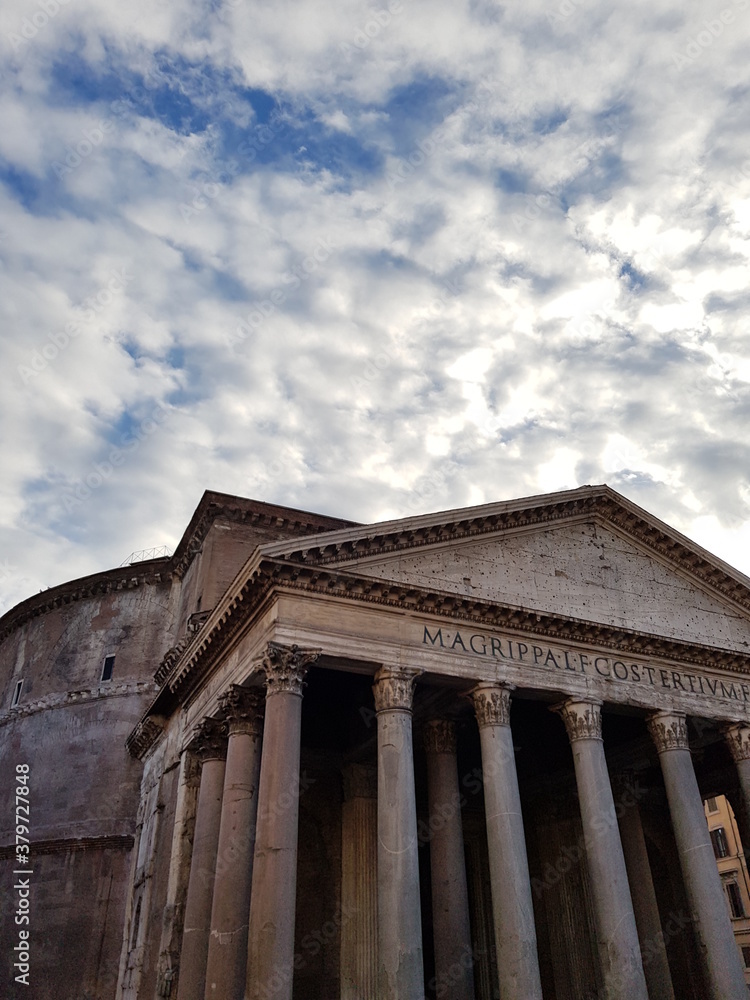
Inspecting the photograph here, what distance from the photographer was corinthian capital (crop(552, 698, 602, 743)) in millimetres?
12797

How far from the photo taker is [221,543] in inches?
690

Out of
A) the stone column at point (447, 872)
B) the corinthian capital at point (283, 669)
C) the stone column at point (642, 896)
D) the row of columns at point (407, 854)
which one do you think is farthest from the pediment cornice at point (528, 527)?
the stone column at point (642, 896)

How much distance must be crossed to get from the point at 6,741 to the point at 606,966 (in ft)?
55.2

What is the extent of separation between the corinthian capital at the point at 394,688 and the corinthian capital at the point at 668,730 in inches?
201

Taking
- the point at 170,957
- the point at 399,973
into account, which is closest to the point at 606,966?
the point at 399,973

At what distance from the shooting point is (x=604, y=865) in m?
11.8

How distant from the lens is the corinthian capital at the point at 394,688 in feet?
37.1

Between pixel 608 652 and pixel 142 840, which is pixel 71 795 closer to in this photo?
pixel 142 840

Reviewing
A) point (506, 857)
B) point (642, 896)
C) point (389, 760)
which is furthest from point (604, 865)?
point (642, 896)

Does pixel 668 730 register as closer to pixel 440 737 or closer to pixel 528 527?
pixel 440 737

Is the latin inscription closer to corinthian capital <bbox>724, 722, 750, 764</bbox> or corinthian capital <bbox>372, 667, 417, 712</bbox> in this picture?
corinthian capital <bbox>724, 722, 750, 764</bbox>

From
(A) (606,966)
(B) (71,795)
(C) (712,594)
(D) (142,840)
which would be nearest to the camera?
(A) (606,966)

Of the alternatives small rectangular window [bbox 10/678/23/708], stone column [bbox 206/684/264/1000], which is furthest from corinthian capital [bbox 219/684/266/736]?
small rectangular window [bbox 10/678/23/708]

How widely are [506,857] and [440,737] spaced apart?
120 inches
